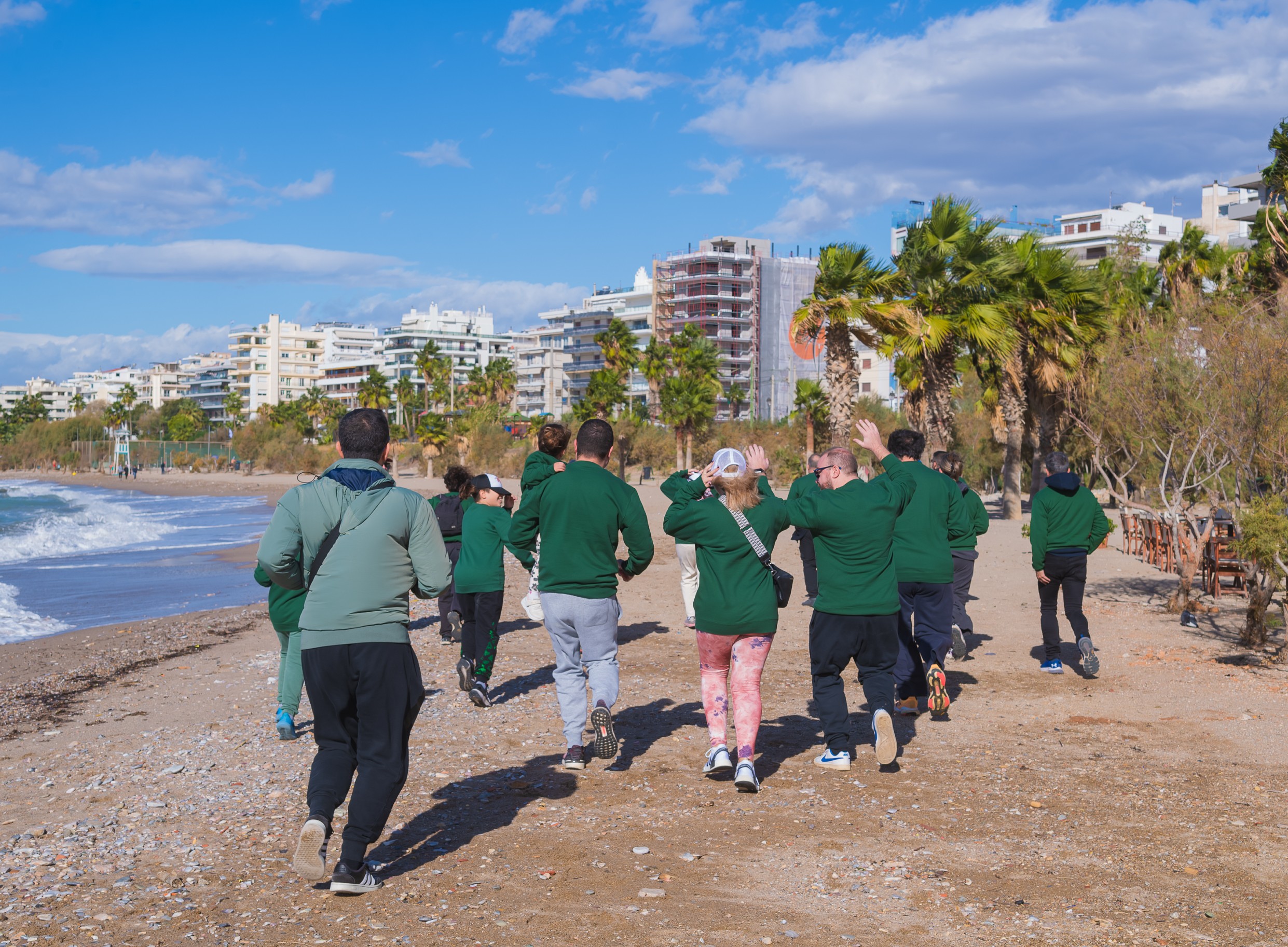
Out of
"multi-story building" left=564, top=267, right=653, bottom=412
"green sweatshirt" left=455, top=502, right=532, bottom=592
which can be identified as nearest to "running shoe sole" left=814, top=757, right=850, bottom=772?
"green sweatshirt" left=455, top=502, right=532, bottom=592

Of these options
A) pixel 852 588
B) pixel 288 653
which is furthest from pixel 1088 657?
pixel 288 653

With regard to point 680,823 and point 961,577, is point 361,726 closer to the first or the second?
point 680,823

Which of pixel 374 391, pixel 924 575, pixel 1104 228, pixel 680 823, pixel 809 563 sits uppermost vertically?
pixel 1104 228

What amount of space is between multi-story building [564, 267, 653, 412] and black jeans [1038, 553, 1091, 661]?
10745cm

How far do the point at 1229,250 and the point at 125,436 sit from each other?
12560 cm

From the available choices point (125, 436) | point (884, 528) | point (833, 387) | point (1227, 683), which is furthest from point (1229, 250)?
point (125, 436)

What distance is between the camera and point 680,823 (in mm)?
5426

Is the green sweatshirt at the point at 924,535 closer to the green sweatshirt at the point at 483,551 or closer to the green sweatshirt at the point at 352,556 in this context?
the green sweatshirt at the point at 483,551

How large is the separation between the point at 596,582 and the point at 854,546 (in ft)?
4.73

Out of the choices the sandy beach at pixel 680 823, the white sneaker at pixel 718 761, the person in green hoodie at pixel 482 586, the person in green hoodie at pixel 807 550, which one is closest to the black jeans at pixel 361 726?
the sandy beach at pixel 680 823

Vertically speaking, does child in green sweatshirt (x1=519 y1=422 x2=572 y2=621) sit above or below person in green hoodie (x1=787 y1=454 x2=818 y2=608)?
above

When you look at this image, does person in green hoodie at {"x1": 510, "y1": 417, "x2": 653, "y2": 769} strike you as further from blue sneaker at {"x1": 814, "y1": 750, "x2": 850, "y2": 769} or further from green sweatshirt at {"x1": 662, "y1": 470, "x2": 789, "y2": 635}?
blue sneaker at {"x1": 814, "y1": 750, "x2": 850, "y2": 769}

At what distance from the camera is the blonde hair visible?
18.8ft

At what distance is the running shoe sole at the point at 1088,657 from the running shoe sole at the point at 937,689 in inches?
89.0
